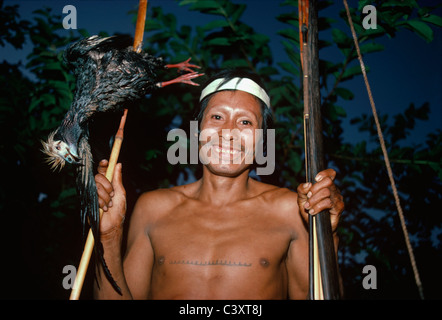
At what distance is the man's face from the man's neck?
0.45 ft

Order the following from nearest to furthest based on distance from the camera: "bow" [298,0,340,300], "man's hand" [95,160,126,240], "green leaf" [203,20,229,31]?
"bow" [298,0,340,300], "man's hand" [95,160,126,240], "green leaf" [203,20,229,31]

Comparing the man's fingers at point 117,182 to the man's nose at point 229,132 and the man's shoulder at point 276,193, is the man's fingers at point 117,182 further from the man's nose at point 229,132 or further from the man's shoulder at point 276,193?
the man's shoulder at point 276,193

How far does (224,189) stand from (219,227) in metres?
0.43

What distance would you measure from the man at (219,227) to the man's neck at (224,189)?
10mm

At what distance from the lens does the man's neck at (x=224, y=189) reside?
277cm

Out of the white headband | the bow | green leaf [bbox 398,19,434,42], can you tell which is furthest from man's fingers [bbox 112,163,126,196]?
green leaf [bbox 398,19,434,42]

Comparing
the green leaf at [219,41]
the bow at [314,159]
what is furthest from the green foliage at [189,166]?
the bow at [314,159]

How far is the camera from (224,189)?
2801 mm

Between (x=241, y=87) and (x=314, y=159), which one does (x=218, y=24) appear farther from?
(x=314, y=159)

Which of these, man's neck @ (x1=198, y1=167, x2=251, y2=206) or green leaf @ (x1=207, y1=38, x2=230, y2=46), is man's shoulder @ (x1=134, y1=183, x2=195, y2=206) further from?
green leaf @ (x1=207, y1=38, x2=230, y2=46)

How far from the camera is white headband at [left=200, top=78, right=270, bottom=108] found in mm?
2799
